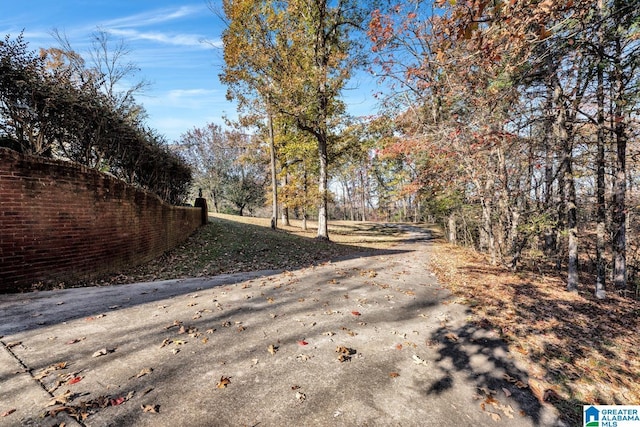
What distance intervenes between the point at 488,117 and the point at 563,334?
5.33m

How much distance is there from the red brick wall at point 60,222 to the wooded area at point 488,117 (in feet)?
21.2

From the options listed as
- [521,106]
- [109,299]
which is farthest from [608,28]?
[109,299]

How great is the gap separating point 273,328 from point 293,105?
35.4 feet

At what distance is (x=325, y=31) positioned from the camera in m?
14.3

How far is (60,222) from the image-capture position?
5559 mm

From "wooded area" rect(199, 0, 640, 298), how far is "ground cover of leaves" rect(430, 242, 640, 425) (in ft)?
4.69

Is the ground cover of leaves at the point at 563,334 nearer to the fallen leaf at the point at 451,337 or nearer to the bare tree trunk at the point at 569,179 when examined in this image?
the bare tree trunk at the point at 569,179

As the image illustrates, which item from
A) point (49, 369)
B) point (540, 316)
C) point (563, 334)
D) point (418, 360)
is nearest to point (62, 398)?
point (49, 369)

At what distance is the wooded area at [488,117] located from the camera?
16.3ft

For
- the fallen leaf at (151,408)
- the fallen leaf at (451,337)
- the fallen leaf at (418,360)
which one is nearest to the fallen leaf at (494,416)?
the fallen leaf at (418,360)

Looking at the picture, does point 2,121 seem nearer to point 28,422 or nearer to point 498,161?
point 28,422

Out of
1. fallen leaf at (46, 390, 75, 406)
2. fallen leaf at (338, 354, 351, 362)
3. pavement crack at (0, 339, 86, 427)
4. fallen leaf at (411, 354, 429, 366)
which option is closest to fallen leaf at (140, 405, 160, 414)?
pavement crack at (0, 339, 86, 427)

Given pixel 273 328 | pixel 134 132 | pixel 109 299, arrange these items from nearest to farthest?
pixel 273 328 → pixel 109 299 → pixel 134 132

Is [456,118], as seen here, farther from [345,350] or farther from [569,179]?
[345,350]
